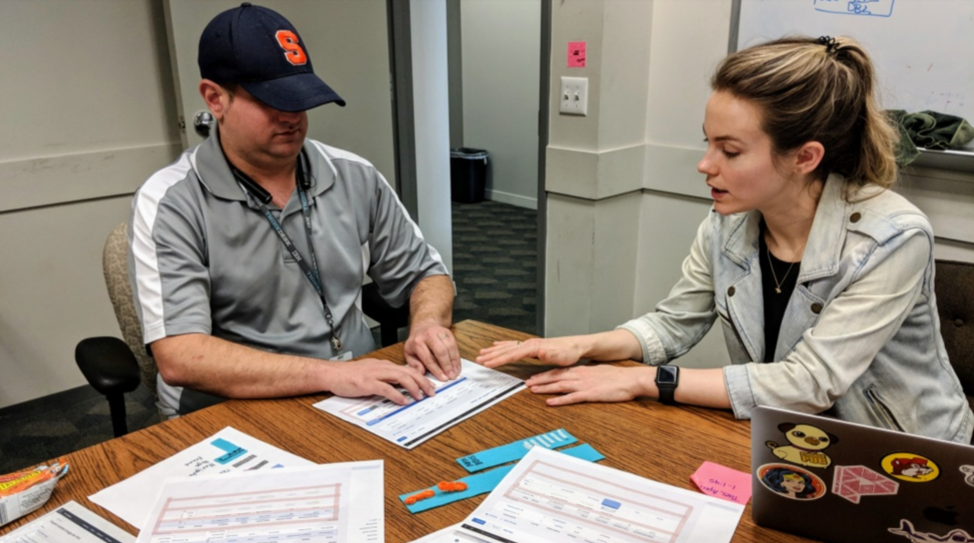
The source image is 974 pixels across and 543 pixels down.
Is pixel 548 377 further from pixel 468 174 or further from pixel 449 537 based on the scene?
pixel 468 174

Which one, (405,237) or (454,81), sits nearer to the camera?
(405,237)

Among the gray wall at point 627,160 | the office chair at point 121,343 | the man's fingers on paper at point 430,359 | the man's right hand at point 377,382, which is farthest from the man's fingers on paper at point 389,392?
the gray wall at point 627,160

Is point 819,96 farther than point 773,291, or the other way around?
point 773,291

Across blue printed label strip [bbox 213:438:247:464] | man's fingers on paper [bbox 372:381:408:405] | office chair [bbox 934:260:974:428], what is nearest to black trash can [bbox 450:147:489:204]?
office chair [bbox 934:260:974:428]

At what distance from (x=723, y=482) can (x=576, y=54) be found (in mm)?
1894

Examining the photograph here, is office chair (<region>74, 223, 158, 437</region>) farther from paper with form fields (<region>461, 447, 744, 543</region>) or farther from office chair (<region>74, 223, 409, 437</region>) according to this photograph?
paper with form fields (<region>461, 447, 744, 543</region>)

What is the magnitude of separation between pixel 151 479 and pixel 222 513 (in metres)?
0.16

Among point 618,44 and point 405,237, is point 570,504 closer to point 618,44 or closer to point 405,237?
point 405,237

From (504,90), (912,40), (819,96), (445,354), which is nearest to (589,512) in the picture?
(445,354)

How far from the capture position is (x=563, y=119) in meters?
2.66

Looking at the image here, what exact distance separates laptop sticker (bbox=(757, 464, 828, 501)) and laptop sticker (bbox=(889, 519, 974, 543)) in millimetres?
89

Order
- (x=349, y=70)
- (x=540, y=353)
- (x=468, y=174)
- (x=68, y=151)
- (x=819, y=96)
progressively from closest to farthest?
1. (x=819, y=96)
2. (x=540, y=353)
3. (x=68, y=151)
4. (x=349, y=70)
5. (x=468, y=174)

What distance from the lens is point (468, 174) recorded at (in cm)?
633

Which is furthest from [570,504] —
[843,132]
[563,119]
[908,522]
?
[563,119]
